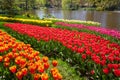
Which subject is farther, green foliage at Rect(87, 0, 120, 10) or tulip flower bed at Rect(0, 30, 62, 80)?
green foliage at Rect(87, 0, 120, 10)

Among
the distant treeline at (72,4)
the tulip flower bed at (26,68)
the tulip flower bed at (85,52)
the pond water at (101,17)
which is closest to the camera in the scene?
the tulip flower bed at (26,68)

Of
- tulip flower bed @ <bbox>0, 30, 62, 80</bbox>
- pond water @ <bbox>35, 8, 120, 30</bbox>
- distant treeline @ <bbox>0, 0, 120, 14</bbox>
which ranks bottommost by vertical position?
pond water @ <bbox>35, 8, 120, 30</bbox>

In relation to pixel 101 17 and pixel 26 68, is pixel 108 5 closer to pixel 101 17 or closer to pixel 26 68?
pixel 101 17

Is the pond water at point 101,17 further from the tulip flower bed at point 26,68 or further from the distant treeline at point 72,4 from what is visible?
the tulip flower bed at point 26,68

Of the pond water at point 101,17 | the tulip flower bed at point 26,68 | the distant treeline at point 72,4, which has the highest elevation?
the tulip flower bed at point 26,68

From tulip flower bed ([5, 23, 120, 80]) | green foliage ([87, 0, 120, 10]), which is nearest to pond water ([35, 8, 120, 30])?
green foliage ([87, 0, 120, 10])

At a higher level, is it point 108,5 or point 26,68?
point 26,68

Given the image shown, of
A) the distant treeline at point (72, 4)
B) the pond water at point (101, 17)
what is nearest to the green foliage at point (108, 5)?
the distant treeline at point (72, 4)

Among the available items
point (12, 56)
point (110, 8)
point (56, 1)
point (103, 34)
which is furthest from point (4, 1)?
point (56, 1)

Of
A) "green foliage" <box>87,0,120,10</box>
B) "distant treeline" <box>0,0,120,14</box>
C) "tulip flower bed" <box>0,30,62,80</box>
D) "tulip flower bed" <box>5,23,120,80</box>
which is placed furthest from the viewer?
"distant treeline" <box>0,0,120,14</box>

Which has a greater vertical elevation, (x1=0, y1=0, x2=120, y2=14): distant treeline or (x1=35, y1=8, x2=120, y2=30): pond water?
(x1=0, y1=0, x2=120, y2=14): distant treeline

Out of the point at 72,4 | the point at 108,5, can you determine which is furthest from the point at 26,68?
the point at 72,4

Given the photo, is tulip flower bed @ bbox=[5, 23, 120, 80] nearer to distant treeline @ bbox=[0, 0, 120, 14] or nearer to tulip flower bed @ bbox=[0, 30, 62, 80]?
tulip flower bed @ bbox=[0, 30, 62, 80]

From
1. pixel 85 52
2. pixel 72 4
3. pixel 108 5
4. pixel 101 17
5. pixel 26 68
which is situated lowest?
pixel 101 17
